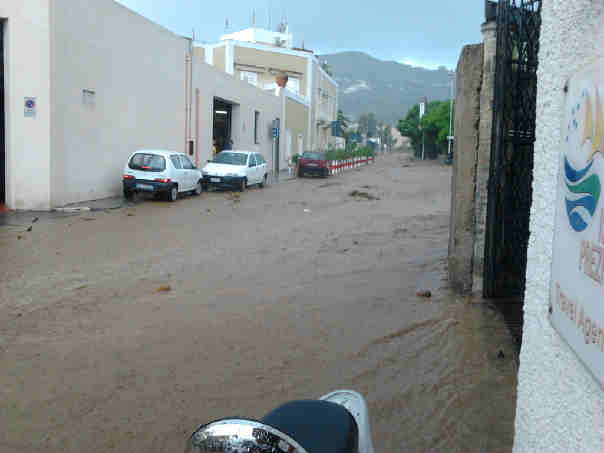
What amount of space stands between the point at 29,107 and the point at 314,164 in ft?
64.9

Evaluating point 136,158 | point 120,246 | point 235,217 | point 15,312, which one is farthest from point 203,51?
point 15,312

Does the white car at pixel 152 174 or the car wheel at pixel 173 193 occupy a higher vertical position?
the white car at pixel 152 174

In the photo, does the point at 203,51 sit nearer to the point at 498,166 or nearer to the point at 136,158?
the point at 136,158

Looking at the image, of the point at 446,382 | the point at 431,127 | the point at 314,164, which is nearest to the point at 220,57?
the point at 314,164

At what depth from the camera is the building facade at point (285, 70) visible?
148 ft

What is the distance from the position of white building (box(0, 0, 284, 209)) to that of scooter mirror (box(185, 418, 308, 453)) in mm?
14987

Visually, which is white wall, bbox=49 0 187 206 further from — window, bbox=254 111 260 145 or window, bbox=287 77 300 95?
window, bbox=287 77 300 95

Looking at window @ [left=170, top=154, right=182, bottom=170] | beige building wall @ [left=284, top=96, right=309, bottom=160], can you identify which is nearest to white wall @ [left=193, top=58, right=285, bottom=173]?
beige building wall @ [left=284, top=96, right=309, bottom=160]

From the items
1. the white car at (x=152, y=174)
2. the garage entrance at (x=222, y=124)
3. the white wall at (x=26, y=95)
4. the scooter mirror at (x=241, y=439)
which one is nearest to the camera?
the scooter mirror at (x=241, y=439)

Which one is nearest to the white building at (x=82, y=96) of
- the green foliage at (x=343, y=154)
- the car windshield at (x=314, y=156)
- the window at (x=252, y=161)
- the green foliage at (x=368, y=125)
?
the window at (x=252, y=161)

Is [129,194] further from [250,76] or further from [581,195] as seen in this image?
[250,76]

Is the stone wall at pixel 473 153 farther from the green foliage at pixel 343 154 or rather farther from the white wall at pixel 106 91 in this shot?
the green foliage at pixel 343 154

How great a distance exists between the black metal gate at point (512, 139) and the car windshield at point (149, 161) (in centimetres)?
1301

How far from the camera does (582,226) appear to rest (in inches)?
69.7
